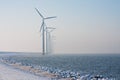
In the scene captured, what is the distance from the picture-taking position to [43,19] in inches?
3841

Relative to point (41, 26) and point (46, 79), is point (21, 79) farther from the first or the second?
point (41, 26)

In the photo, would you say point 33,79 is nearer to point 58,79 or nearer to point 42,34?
point 58,79

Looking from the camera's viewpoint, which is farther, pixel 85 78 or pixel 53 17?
pixel 53 17

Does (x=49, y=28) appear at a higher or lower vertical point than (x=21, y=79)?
higher

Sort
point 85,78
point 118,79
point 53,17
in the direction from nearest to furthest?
point 85,78, point 118,79, point 53,17

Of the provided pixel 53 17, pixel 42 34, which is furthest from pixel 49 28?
pixel 53 17

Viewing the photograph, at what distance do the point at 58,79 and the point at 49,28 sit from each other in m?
77.9

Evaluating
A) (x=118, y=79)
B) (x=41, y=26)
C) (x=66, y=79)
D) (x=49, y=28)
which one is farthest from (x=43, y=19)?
(x=66, y=79)

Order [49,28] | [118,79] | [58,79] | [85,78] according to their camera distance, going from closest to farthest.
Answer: [58,79] → [85,78] → [118,79] → [49,28]

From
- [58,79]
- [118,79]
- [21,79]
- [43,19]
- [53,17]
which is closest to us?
[21,79]

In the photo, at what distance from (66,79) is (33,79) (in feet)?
14.4

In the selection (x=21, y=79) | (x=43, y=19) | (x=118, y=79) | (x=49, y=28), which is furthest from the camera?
(x=49, y=28)

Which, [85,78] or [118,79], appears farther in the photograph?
[118,79]

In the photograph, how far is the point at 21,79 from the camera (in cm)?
2866
